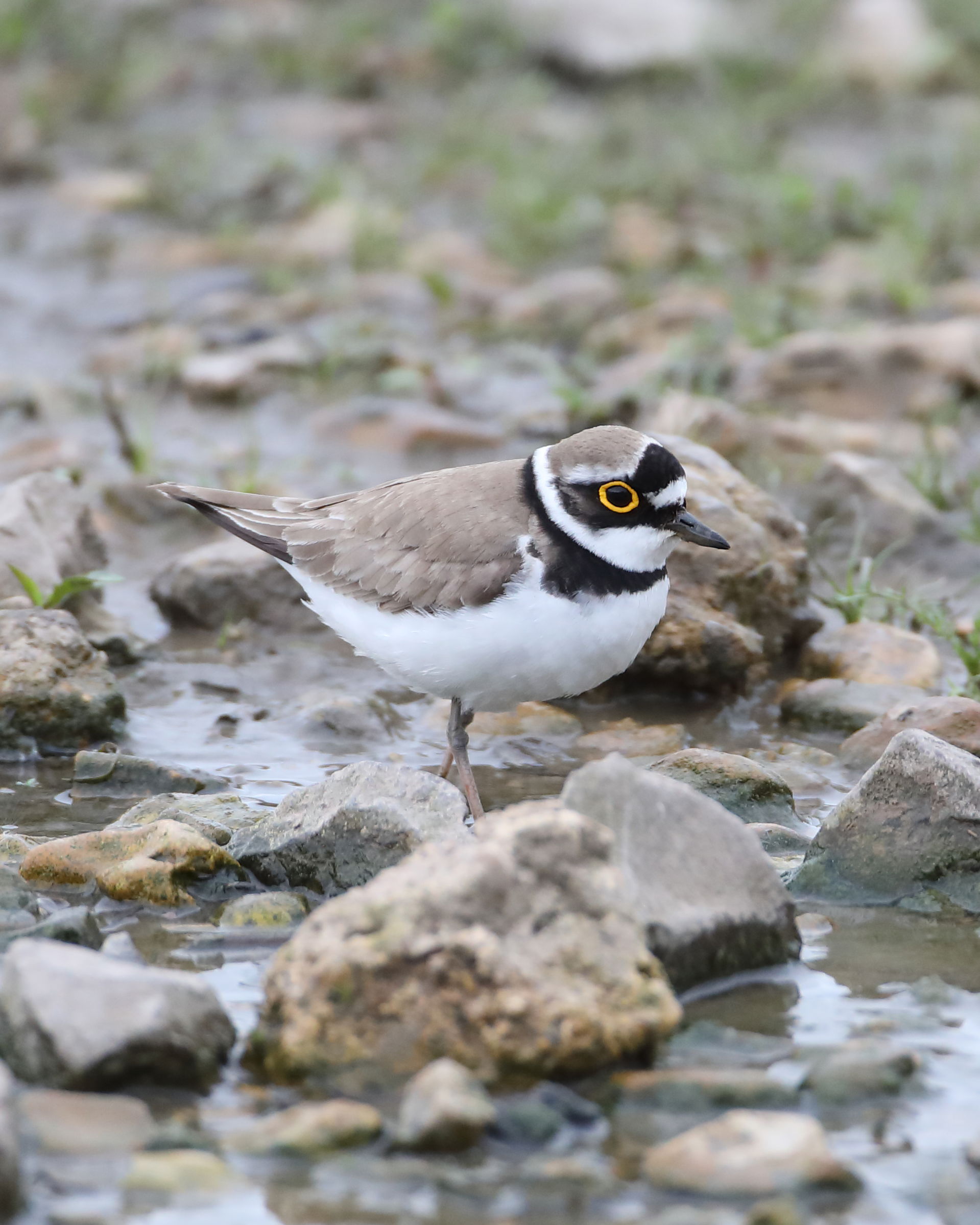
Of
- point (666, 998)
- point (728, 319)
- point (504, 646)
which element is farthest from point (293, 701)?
point (728, 319)

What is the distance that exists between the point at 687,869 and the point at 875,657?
2.73 meters

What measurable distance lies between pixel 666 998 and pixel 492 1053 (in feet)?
1.45

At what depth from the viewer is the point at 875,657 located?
670 cm

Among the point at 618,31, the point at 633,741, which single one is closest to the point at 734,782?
the point at 633,741

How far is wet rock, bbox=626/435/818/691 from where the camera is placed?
662 cm

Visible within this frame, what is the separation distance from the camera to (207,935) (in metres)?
4.57

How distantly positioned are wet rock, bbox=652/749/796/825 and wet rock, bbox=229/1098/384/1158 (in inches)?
87.9

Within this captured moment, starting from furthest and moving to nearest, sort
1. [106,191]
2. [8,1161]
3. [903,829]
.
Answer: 1. [106,191]
2. [903,829]
3. [8,1161]

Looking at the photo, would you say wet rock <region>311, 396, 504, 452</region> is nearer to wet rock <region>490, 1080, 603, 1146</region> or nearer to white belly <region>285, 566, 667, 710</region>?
white belly <region>285, 566, 667, 710</region>

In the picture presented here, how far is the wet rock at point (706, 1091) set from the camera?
3676 millimetres

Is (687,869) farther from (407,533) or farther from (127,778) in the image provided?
(127,778)

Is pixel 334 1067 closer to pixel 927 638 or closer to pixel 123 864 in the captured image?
pixel 123 864

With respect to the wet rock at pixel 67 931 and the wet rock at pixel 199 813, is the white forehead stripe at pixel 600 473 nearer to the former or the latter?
the wet rock at pixel 199 813

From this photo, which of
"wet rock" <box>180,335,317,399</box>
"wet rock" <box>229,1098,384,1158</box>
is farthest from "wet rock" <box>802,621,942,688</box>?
"wet rock" <box>180,335,317,399</box>
